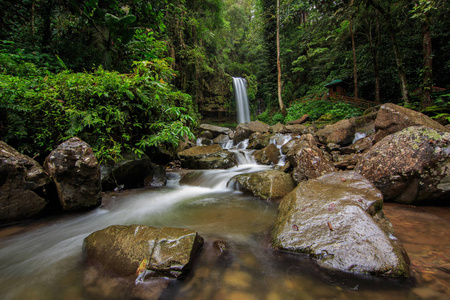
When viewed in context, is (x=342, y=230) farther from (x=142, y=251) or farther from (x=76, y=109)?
(x=76, y=109)

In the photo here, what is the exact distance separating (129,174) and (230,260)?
12.3 feet

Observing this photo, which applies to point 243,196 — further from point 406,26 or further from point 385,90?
point 406,26

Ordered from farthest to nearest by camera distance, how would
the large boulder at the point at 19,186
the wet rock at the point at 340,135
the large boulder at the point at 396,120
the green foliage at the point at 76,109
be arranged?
the wet rock at the point at 340,135 < the large boulder at the point at 396,120 < the green foliage at the point at 76,109 < the large boulder at the point at 19,186

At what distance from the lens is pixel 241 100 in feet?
72.4

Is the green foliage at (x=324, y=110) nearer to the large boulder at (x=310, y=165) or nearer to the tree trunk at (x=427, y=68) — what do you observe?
the tree trunk at (x=427, y=68)

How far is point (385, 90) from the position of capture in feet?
52.5

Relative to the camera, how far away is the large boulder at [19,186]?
9.28ft

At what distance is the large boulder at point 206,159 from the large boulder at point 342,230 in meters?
4.63

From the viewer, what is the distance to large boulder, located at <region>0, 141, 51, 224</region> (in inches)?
111

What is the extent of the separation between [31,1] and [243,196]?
27.2ft

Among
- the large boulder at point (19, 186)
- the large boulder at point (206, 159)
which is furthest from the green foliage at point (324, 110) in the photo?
the large boulder at point (19, 186)

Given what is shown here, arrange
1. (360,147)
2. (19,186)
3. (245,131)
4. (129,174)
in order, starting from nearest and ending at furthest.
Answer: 1. (19,186)
2. (129,174)
3. (360,147)
4. (245,131)

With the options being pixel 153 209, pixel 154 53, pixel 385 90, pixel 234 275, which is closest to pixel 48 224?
pixel 153 209

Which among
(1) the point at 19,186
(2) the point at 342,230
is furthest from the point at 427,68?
(1) the point at 19,186
